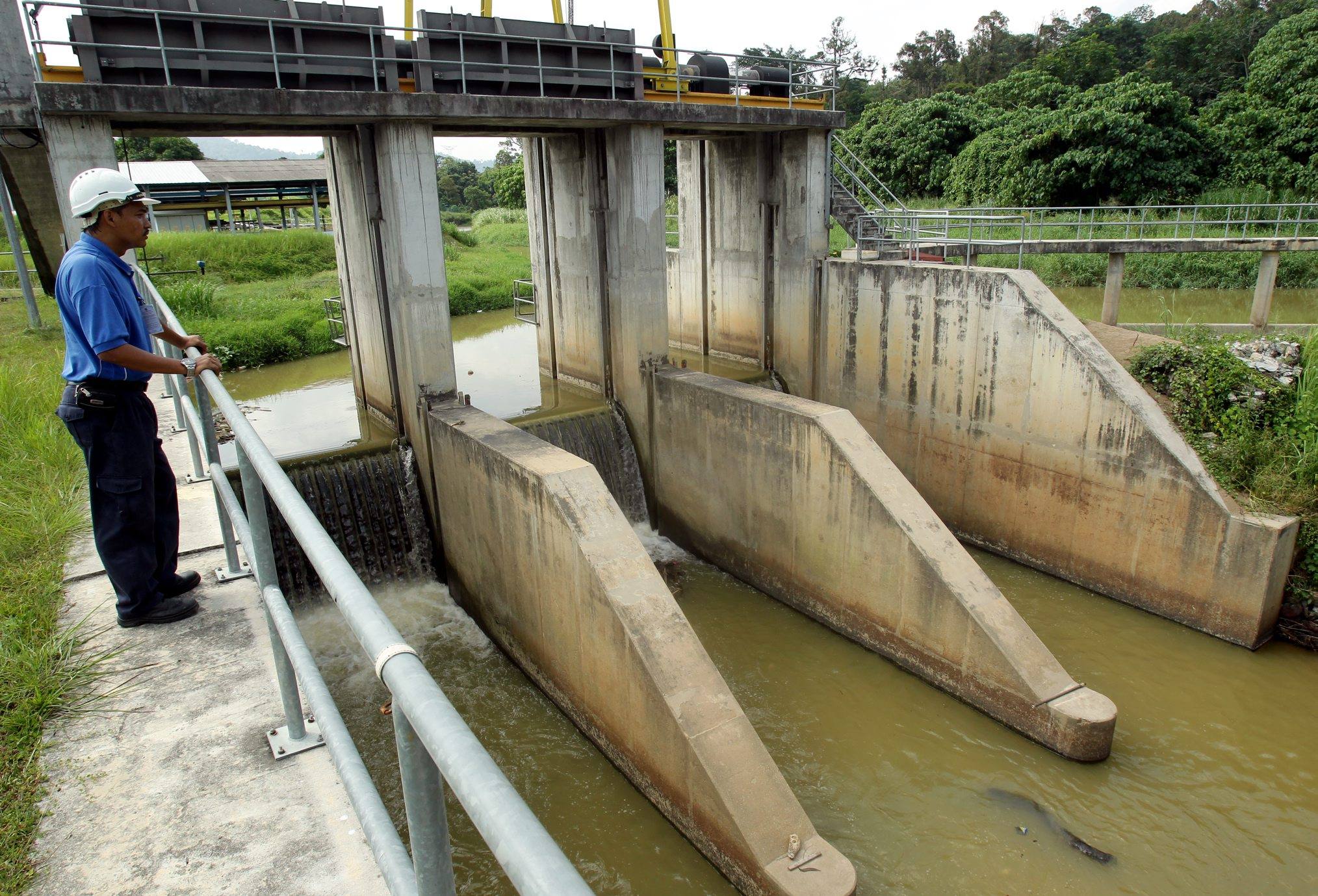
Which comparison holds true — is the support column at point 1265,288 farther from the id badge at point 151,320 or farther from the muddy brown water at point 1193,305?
the id badge at point 151,320

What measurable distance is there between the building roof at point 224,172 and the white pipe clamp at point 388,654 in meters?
33.5

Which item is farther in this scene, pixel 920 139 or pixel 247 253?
pixel 920 139

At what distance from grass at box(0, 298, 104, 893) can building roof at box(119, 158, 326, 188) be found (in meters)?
26.9

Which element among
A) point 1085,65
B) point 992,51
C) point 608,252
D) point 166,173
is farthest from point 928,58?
point 608,252

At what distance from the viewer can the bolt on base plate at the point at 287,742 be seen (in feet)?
8.93

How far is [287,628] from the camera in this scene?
2.54 m

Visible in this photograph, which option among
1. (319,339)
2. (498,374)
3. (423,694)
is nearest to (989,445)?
(498,374)

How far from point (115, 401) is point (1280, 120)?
102 ft

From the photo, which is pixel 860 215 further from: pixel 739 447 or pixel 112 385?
pixel 112 385

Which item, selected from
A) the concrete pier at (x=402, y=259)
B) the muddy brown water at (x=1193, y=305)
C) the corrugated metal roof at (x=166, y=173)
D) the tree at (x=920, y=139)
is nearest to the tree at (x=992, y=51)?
the tree at (x=920, y=139)

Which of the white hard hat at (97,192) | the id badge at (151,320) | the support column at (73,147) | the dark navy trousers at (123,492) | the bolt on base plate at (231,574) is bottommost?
the bolt on base plate at (231,574)

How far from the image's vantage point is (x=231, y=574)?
3.99 m

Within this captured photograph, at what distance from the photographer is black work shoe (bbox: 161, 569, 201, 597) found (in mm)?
3732

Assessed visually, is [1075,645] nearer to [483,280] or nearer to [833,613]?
[833,613]
